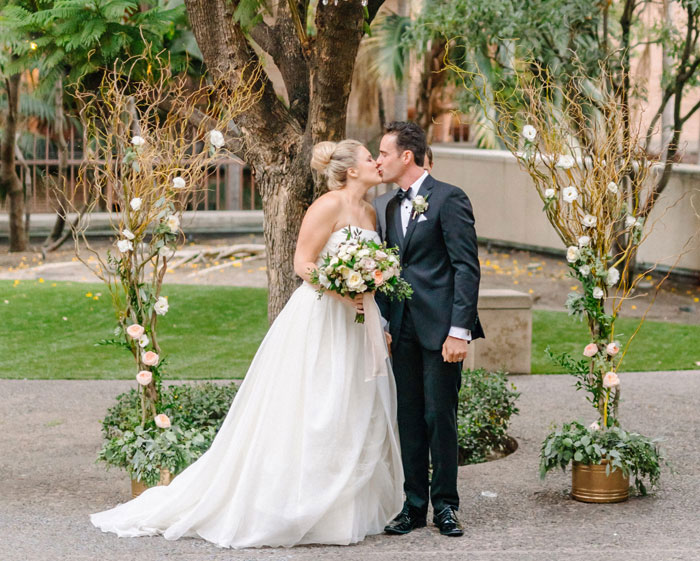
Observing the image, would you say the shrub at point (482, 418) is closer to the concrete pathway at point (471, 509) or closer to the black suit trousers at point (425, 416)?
the concrete pathway at point (471, 509)

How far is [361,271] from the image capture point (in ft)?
15.9

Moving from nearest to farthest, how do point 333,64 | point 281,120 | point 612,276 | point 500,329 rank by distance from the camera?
1. point 612,276
2. point 333,64
3. point 281,120
4. point 500,329

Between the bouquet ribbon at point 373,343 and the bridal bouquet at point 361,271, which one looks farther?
the bouquet ribbon at point 373,343

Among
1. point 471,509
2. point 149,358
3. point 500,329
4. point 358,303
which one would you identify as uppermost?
point 358,303

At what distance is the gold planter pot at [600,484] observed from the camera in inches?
219

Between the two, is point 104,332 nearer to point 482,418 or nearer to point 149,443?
point 482,418

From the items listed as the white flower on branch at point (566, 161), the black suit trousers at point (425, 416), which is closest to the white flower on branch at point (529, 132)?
the white flower on branch at point (566, 161)

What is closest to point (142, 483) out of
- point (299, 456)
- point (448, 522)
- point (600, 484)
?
point (299, 456)

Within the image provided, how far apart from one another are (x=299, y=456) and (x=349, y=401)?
360 mm

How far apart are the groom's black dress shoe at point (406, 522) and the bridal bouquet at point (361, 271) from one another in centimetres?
109

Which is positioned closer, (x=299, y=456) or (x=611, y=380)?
(x=299, y=456)

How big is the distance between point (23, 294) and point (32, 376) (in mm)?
4966

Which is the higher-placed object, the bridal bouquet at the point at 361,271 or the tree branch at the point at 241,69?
the tree branch at the point at 241,69

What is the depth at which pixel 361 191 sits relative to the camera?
17.1ft
